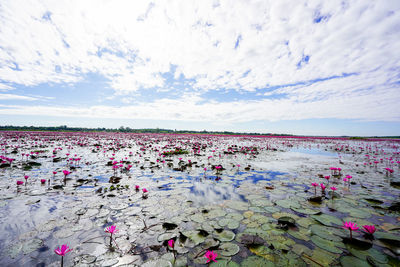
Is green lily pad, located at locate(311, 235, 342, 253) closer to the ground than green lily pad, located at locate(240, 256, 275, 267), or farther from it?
farther from it

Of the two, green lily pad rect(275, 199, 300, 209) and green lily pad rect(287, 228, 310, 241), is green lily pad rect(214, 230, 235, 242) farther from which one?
green lily pad rect(275, 199, 300, 209)

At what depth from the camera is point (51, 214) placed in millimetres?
3773

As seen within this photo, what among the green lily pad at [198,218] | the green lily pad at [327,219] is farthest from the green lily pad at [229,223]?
the green lily pad at [327,219]

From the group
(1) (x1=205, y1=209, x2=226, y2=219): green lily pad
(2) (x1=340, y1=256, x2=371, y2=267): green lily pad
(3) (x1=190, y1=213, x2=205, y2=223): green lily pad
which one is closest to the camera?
(2) (x1=340, y1=256, x2=371, y2=267): green lily pad

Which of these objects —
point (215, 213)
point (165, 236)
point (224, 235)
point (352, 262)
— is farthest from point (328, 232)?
point (165, 236)

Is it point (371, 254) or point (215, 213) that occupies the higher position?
point (371, 254)

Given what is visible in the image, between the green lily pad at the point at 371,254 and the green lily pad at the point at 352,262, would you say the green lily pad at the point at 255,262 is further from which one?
the green lily pad at the point at 371,254

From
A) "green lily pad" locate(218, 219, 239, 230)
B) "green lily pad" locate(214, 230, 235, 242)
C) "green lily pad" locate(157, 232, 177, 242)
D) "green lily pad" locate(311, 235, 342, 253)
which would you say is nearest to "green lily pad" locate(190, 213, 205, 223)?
"green lily pad" locate(218, 219, 239, 230)

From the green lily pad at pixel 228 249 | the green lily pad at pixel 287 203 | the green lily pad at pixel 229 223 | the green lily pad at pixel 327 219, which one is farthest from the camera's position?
the green lily pad at pixel 287 203

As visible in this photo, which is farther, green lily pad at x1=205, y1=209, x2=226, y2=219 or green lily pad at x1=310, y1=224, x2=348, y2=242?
green lily pad at x1=205, y1=209, x2=226, y2=219

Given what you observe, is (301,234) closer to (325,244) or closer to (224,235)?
(325,244)

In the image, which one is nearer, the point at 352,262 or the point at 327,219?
the point at 352,262

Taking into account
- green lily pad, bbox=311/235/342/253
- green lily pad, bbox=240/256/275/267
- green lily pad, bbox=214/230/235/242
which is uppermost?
green lily pad, bbox=311/235/342/253

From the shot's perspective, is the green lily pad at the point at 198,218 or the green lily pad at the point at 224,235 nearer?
the green lily pad at the point at 224,235
